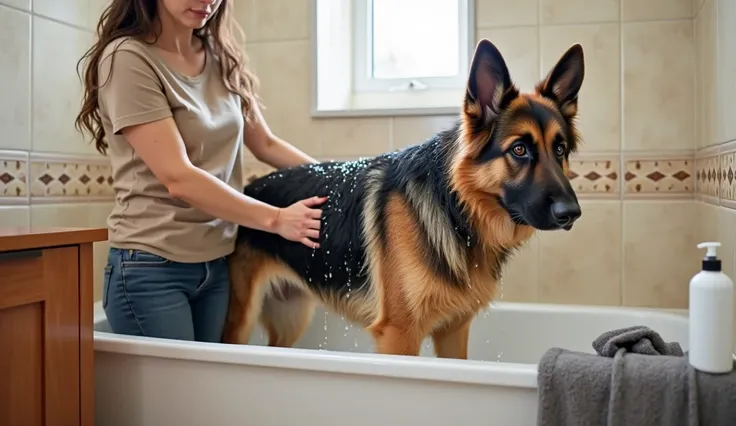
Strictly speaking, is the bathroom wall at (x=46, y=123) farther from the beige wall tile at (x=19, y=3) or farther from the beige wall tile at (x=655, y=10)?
the beige wall tile at (x=655, y=10)

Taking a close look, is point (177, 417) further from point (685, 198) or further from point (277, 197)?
point (685, 198)

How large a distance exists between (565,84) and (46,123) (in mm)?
1702

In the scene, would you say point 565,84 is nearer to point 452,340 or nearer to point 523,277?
point 452,340

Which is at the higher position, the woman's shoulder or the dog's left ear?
the woman's shoulder

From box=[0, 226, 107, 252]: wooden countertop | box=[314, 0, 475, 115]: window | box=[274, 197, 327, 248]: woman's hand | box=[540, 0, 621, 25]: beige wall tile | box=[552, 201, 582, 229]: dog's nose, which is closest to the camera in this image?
box=[0, 226, 107, 252]: wooden countertop

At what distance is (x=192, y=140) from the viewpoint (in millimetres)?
1758

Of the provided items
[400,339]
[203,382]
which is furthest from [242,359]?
[400,339]

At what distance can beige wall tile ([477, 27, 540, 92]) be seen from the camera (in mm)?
2469

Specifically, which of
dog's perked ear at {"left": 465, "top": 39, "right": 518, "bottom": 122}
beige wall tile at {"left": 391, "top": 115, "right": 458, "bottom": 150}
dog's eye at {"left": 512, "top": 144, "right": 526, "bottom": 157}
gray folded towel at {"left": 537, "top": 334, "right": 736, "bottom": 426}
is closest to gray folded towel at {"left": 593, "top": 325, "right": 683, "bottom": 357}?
gray folded towel at {"left": 537, "top": 334, "right": 736, "bottom": 426}

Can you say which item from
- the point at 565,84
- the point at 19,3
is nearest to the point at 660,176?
the point at 565,84

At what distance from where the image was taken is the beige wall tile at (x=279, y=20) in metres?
2.73

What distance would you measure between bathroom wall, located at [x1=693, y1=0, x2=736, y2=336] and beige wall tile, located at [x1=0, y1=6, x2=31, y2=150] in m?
2.11

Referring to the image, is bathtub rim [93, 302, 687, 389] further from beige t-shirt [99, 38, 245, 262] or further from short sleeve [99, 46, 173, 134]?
short sleeve [99, 46, 173, 134]

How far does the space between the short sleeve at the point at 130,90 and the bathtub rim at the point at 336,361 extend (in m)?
0.55
